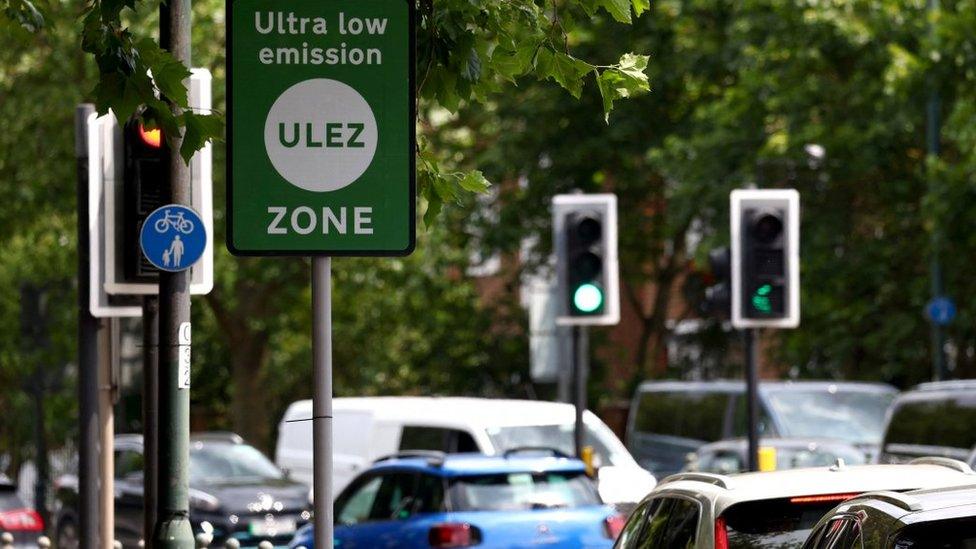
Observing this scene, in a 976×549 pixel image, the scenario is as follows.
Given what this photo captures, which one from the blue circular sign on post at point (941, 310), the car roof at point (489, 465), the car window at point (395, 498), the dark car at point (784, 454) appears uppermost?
the blue circular sign on post at point (941, 310)

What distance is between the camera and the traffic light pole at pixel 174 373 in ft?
26.8

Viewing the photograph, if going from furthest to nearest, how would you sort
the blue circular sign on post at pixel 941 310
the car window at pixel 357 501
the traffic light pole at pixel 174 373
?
the blue circular sign on post at pixel 941 310 < the car window at pixel 357 501 < the traffic light pole at pixel 174 373

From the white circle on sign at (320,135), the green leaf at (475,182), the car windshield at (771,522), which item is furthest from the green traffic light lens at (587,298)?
the white circle on sign at (320,135)

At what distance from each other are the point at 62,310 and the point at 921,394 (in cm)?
1768

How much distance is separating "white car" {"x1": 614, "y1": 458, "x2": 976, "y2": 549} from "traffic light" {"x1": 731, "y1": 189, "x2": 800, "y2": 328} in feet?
23.8

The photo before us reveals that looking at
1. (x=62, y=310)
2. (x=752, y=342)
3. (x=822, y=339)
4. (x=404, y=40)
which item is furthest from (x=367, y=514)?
(x=62, y=310)

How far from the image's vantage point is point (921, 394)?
18.7 meters

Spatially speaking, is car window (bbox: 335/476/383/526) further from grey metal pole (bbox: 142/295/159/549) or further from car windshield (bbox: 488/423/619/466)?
car windshield (bbox: 488/423/619/466)

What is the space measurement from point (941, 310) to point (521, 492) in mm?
15562

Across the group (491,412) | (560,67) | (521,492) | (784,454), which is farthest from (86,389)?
(784,454)

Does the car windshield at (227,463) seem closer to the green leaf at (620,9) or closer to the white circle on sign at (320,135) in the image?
the green leaf at (620,9)

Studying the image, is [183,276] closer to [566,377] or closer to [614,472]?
[614,472]

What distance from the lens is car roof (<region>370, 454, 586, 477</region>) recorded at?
1345 centimetres

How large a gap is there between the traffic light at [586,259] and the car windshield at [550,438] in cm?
422
